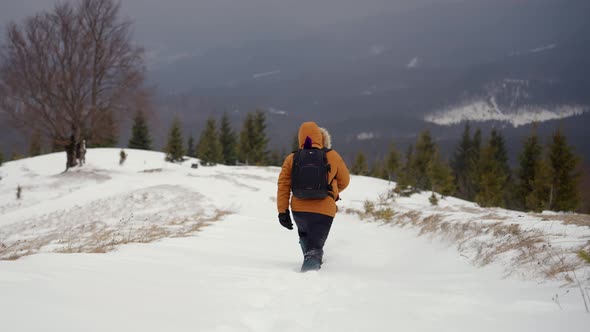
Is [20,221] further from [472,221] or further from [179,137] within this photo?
[179,137]

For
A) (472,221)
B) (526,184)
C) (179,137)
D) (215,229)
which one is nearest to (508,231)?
(472,221)

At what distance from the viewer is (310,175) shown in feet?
13.4

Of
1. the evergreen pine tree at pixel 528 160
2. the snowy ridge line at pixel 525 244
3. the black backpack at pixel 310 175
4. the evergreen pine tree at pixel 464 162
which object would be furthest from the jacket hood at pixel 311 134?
the evergreen pine tree at pixel 464 162

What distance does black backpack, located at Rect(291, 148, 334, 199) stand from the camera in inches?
161

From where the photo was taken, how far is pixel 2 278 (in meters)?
2.01

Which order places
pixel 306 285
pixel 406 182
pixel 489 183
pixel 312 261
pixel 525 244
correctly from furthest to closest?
pixel 406 182 < pixel 489 183 < pixel 312 261 < pixel 525 244 < pixel 306 285

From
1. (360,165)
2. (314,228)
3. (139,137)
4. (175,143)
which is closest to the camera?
(314,228)

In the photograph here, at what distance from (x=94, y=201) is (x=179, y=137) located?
4042 centimetres

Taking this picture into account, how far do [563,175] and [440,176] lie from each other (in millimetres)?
13063

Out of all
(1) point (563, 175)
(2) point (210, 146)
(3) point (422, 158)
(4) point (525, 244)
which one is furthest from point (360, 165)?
(4) point (525, 244)

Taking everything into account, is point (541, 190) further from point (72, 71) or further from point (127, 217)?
point (72, 71)

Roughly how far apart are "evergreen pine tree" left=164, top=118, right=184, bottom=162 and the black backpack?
1867 inches

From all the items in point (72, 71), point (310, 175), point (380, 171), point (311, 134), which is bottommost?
point (380, 171)

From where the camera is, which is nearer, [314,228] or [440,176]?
[314,228]
